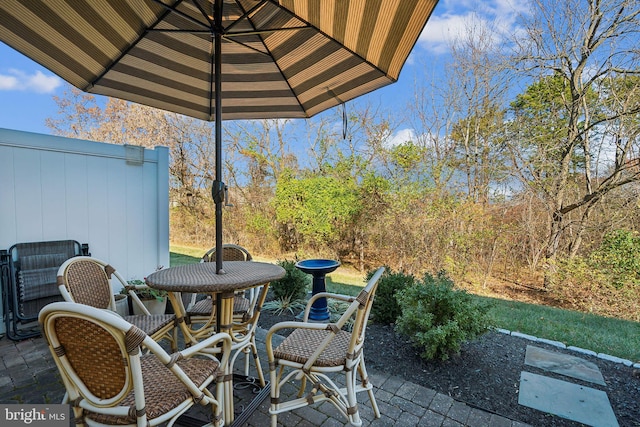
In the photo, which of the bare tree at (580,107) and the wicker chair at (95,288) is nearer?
the wicker chair at (95,288)

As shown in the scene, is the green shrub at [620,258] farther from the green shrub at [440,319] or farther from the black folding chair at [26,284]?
the black folding chair at [26,284]

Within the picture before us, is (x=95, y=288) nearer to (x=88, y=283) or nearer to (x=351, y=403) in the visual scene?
(x=88, y=283)

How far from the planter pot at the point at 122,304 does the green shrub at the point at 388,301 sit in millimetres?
2528

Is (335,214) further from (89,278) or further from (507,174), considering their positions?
(89,278)

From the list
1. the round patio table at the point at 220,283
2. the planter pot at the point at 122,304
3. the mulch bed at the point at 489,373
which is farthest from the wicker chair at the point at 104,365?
the planter pot at the point at 122,304

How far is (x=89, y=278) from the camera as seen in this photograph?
210cm

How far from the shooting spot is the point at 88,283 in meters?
2.08

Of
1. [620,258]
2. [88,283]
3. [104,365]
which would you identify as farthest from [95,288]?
[620,258]

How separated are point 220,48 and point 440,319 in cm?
260

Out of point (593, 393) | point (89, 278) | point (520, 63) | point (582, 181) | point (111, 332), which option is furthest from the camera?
point (520, 63)

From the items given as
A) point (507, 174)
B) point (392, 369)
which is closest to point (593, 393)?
point (392, 369)

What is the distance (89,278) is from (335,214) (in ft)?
17.1

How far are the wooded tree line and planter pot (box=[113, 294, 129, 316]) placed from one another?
3.54 meters

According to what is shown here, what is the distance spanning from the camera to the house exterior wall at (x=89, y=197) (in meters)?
3.06
